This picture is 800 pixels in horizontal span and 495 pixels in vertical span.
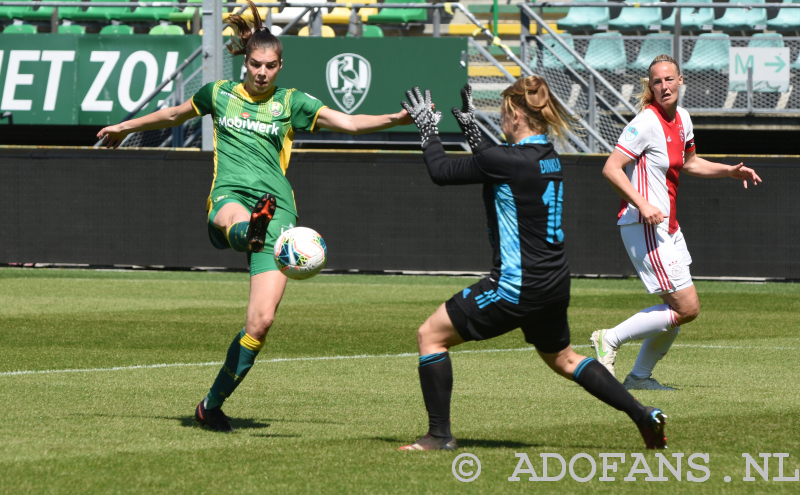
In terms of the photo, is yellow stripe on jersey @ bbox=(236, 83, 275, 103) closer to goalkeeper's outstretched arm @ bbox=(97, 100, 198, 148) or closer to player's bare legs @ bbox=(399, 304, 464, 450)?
goalkeeper's outstretched arm @ bbox=(97, 100, 198, 148)

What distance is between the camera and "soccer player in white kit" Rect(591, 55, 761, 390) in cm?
745

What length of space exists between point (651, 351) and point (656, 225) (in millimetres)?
946

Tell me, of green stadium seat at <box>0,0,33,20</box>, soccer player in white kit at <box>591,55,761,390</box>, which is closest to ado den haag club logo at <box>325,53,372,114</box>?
green stadium seat at <box>0,0,33,20</box>

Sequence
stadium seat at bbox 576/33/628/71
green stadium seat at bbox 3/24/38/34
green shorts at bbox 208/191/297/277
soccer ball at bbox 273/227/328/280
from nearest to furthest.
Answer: soccer ball at bbox 273/227/328/280 < green shorts at bbox 208/191/297/277 < stadium seat at bbox 576/33/628/71 < green stadium seat at bbox 3/24/38/34

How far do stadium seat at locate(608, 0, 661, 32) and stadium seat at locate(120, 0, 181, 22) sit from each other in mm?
8586

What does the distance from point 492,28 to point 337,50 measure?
178 inches

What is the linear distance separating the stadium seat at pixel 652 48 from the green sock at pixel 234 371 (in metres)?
14.2

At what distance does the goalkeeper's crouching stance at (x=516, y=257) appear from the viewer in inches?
205

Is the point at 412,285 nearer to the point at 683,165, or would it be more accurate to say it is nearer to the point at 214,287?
the point at 214,287

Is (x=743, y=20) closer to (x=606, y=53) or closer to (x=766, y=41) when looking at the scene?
(x=766, y=41)

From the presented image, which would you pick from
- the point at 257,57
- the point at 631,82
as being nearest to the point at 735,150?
the point at 631,82

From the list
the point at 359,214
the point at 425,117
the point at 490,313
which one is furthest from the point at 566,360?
the point at 359,214

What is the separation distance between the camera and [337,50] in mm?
18781

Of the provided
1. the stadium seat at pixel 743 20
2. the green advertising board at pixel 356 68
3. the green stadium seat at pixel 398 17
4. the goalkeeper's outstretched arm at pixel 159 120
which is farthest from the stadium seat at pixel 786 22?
the goalkeeper's outstretched arm at pixel 159 120
